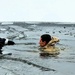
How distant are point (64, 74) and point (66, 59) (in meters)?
3.32

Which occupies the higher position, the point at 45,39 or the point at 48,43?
the point at 45,39

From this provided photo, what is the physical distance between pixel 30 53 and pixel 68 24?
105 feet

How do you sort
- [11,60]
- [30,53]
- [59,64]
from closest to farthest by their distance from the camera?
1. [59,64]
2. [11,60]
3. [30,53]

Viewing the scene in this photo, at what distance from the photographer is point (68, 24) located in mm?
48344

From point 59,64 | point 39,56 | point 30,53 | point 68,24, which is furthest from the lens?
point 68,24

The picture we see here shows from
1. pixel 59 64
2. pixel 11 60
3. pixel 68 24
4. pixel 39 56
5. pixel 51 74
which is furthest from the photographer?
pixel 68 24

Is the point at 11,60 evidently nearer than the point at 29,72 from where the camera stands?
No

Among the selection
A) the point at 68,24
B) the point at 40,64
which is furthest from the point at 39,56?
the point at 68,24

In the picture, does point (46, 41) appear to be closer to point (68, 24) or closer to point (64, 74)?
point (64, 74)

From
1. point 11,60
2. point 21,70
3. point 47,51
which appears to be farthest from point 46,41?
point 21,70

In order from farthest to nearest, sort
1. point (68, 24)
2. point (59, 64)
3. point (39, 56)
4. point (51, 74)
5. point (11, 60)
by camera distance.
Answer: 1. point (68, 24)
2. point (39, 56)
3. point (11, 60)
4. point (59, 64)
5. point (51, 74)

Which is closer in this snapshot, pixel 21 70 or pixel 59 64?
pixel 21 70

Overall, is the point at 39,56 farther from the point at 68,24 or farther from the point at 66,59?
the point at 68,24

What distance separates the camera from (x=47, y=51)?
1689 centimetres
